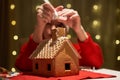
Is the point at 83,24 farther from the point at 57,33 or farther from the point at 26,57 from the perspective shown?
the point at 57,33

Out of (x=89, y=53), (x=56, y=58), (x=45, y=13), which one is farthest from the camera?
(x=89, y=53)

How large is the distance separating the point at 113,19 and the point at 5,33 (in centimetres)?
77

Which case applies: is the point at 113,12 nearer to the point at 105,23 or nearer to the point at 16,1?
the point at 105,23

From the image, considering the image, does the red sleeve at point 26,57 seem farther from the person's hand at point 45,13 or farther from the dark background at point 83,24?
the dark background at point 83,24

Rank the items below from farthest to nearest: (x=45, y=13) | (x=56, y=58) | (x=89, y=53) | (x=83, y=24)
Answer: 1. (x=83, y=24)
2. (x=89, y=53)
3. (x=45, y=13)
4. (x=56, y=58)

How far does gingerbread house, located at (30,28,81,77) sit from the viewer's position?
34.3 inches

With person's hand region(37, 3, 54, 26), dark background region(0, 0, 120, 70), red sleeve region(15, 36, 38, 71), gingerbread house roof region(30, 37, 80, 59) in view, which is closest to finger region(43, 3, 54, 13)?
person's hand region(37, 3, 54, 26)

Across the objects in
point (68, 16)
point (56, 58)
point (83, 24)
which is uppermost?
point (83, 24)

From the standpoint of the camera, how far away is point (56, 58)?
0.87m

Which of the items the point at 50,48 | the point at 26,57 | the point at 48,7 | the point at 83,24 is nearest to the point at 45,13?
the point at 48,7

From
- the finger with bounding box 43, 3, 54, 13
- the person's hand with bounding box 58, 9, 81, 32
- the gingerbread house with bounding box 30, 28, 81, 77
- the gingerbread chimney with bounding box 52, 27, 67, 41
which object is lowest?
the gingerbread house with bounding box 30, 28, 81, 77

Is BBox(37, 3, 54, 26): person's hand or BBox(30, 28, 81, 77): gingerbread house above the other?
BBox(37, 3, 54, 26): person's hand

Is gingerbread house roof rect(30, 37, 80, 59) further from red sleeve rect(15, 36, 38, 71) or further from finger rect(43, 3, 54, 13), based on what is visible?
red sleeve rect(15, 36, 38, 71)

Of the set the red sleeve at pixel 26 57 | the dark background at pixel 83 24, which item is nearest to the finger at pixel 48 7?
the red sleeve at pixel 26 57
